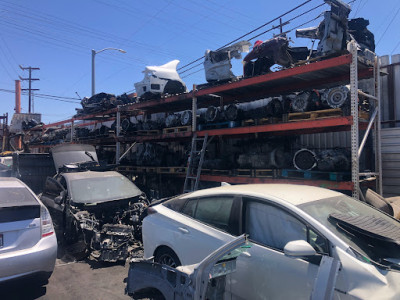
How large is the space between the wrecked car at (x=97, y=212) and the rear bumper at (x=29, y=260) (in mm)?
1326

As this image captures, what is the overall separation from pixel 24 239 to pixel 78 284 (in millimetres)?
1166

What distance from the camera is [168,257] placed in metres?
3.62

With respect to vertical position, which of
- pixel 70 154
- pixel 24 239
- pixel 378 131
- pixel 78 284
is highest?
pixel 378 131

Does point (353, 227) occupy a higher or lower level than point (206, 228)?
higher

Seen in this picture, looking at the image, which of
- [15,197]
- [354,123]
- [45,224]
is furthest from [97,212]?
[354,123]

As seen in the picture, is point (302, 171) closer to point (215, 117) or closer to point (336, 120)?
point (336, 120)

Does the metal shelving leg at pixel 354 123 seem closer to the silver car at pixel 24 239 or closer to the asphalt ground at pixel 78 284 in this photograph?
the asphalt ground at pixel 78 284

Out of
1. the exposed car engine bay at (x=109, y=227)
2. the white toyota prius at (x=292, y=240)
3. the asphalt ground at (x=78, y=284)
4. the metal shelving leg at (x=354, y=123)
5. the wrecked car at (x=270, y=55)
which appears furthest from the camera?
the wrecked car at (x=270, y=55)

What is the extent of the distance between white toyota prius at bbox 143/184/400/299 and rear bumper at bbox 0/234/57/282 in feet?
5.03

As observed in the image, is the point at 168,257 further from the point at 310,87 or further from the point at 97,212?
the point at 310,87

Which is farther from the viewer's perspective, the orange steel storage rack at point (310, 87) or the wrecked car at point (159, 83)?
the wrecked car at point (159, 83)

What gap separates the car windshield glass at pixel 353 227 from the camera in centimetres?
231

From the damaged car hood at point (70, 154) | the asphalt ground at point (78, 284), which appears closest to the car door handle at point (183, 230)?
the asphalt ground at point (78, 284)


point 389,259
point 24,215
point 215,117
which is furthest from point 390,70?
point 24,215
